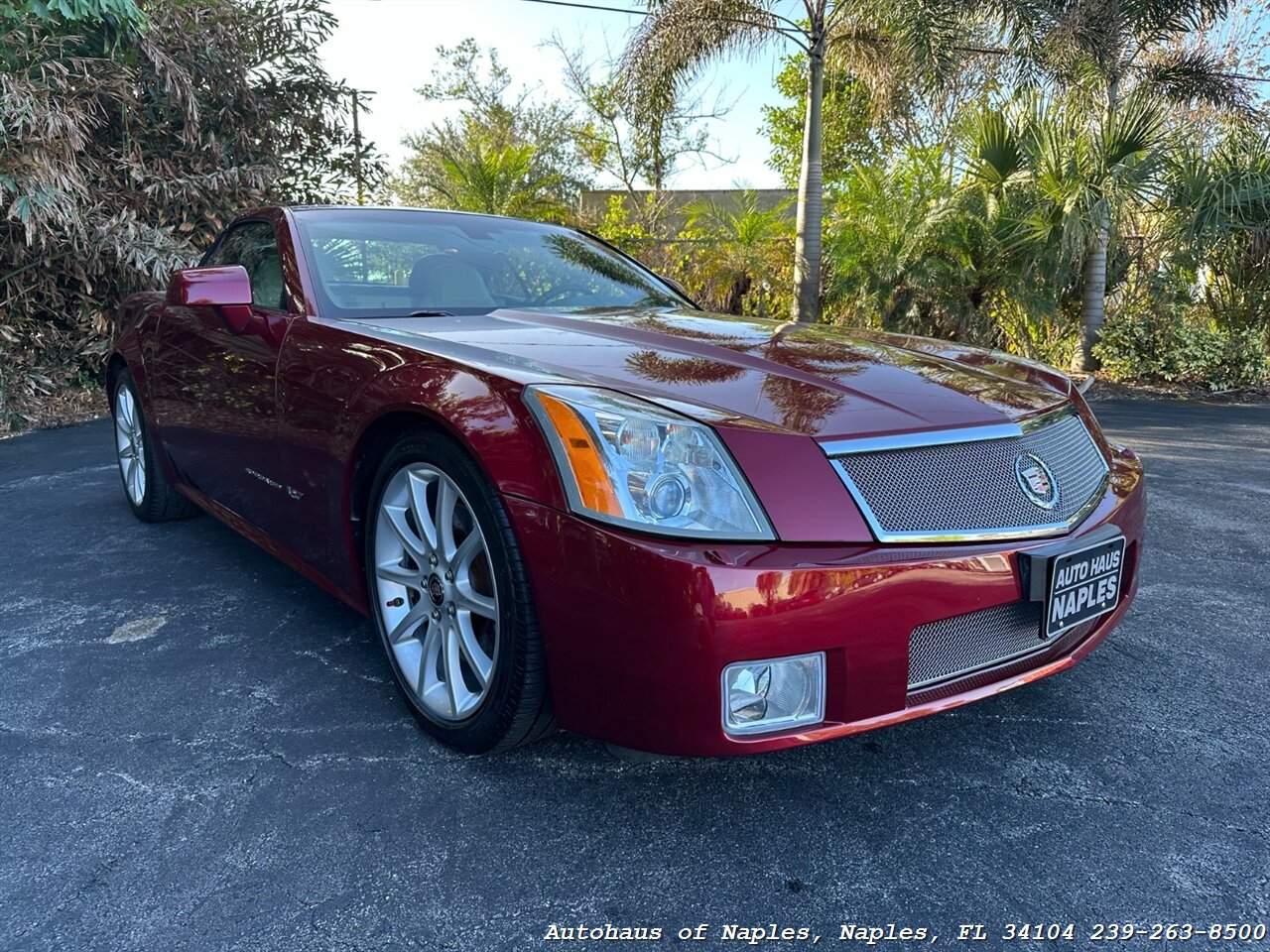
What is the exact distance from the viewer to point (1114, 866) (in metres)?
1.62

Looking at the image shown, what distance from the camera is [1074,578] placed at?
5.81ft

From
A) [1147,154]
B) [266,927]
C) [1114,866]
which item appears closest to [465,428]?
[266,927]

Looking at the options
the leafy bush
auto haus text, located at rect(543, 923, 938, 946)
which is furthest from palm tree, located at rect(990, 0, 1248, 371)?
auto haus text, located at rect(543, 923, 938, 946)

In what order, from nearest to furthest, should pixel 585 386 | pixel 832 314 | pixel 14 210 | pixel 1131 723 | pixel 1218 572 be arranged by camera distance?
1. pixel 585 386
2. pixel 1131 723
3. pixel 1218 572
4. pixel 14 210
5. pixel 832 314

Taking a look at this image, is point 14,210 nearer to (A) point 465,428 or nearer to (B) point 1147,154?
(A) point 465,428

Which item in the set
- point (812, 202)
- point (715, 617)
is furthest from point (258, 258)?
point (812, 202)

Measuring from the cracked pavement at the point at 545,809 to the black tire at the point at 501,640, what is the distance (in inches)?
5.0

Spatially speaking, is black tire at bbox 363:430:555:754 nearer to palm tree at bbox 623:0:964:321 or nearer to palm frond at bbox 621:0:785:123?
palm tree at bbox 623:0:964:321

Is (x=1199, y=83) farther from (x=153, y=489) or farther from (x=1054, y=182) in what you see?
(x=153, y=489)

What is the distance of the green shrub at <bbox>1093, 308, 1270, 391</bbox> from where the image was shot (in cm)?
886

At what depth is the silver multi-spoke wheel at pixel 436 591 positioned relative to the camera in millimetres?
1902

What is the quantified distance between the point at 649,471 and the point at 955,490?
0.64 metres

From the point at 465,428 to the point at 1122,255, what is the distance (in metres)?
9.87

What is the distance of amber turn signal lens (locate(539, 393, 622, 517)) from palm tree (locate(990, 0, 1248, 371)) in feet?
26.8
